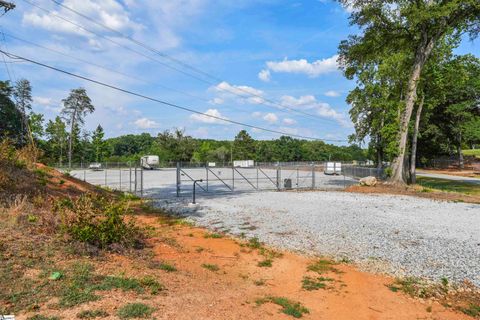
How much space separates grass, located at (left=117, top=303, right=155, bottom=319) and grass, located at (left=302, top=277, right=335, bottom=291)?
280 cm

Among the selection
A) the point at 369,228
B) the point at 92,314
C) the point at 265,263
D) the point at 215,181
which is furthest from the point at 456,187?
the point at 92,314

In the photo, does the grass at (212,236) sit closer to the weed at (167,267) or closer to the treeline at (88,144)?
the weed at (167,267)

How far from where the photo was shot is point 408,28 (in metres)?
21.8

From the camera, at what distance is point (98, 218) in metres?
6.61

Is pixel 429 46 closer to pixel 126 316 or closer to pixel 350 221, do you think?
pixel 350 221

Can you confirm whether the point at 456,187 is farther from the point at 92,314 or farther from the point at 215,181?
the point at 92,314

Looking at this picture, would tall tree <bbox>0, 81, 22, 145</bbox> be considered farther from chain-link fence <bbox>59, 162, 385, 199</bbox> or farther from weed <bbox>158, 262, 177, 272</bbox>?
weed <bbox>158, 262, 177, 272</bbox>

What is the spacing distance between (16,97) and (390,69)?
209 ft

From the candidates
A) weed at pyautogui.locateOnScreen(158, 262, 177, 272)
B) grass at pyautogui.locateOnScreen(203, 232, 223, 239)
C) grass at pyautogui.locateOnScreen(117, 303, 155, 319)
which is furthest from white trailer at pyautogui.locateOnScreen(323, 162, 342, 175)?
grass at pyautogui.locateOnScreen(117, 303, 155, 319)

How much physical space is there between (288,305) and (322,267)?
2131 mm

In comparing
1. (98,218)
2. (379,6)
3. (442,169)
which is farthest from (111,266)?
(442,169)

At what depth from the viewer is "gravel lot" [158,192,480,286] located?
712 cm

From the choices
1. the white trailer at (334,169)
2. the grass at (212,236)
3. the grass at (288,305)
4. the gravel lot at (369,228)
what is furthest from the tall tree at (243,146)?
the grass at (288,305)

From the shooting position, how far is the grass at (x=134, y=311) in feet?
12.4
